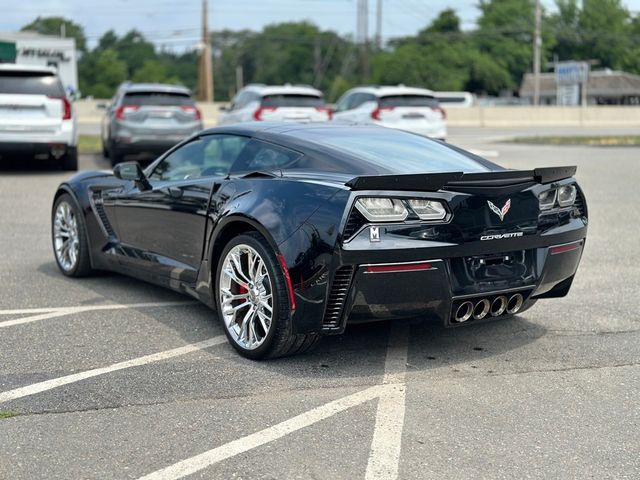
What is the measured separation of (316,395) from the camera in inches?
179

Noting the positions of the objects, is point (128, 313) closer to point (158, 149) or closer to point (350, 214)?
point (350, 214)

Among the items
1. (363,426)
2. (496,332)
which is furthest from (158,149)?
(363,426)

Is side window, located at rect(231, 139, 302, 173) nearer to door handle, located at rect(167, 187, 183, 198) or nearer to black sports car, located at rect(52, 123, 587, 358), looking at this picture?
black sports car, located at rect(52, 123, 587, 358)

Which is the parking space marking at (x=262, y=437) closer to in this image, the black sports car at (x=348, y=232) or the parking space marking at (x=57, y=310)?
the black sports car at (x=348, y=232)

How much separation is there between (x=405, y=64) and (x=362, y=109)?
70364 millimetres

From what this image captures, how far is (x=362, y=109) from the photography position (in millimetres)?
21828

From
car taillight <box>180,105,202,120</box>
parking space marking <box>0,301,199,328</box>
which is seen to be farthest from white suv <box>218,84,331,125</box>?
parking space marking <box>0,301,199,328</box>

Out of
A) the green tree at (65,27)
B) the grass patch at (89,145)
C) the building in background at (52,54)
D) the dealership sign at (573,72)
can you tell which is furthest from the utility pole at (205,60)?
the green tree at (65,27)

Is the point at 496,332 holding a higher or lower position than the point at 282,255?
lower

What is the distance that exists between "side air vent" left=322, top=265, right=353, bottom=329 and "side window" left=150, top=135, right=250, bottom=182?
59.1 inches

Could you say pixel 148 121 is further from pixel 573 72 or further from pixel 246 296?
pixel 573 72

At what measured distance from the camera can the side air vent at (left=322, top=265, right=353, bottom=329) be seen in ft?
15.2

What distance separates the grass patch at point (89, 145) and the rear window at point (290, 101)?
13.8 feet

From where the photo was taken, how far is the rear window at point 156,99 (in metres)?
17.5
